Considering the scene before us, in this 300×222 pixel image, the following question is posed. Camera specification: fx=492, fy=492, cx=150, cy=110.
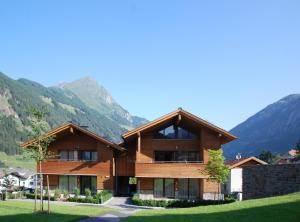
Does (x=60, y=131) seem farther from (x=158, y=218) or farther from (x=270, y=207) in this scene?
(x=270, y=207)

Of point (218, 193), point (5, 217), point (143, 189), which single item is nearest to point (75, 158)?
point (143, 189)

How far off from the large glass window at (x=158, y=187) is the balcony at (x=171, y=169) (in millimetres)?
1545

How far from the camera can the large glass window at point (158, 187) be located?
50969 millimetres

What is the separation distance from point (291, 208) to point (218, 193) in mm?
29288

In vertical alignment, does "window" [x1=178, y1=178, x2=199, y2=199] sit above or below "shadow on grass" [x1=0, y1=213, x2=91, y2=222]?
below

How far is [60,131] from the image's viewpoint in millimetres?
54062

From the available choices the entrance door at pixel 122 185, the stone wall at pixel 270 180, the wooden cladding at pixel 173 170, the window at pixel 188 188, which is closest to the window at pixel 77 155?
the entrance door at pixel 122 185

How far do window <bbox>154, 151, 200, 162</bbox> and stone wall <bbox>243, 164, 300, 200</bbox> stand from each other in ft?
64.9

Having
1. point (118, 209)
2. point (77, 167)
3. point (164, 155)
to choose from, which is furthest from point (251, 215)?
point (77, 167)

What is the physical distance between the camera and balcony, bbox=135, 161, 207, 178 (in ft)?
163

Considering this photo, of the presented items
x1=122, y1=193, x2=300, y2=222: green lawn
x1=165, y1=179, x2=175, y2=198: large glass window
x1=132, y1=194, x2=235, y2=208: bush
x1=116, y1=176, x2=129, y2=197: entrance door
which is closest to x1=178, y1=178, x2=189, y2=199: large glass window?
x1=165, y1=179, x2=175, y2=198: large glass window

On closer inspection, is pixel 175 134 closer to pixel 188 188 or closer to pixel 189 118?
pixel 189 118

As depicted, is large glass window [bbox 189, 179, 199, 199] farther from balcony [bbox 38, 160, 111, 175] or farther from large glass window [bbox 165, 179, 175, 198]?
balcony [bbox 38, 160, 111, 175]

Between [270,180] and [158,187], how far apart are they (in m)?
23.2
